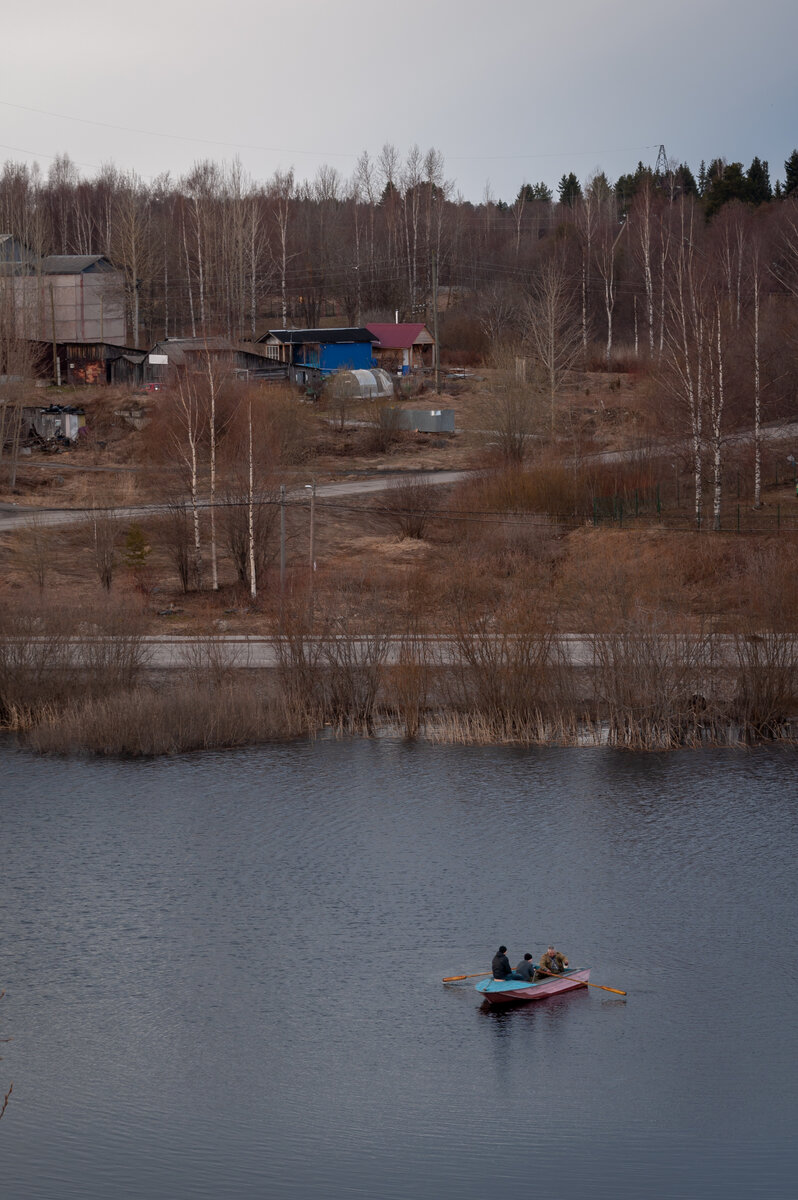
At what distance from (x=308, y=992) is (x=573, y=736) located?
12.8 metres

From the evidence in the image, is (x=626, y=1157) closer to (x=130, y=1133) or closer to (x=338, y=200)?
(x=130, y=1133)

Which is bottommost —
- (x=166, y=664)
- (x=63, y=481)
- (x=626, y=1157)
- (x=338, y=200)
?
(x=626, y=1157)

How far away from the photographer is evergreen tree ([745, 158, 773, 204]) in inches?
3425

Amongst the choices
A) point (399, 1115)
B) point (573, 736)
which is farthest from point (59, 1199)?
point (573, 736)

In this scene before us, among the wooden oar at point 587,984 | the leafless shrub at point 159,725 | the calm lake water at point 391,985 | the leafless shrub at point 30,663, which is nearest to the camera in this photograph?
the calm lake water at point 391,985

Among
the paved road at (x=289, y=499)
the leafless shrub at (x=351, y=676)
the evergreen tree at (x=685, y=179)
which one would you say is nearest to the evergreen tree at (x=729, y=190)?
the evergreen tree at (x=685, y=179)

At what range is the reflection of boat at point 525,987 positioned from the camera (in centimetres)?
1608

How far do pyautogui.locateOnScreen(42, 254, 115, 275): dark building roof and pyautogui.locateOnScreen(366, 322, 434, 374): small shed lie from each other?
1591 centimetres

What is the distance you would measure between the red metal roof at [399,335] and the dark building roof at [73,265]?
15935mm

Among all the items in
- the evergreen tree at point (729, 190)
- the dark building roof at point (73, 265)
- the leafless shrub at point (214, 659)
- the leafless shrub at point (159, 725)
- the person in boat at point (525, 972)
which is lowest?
the person in boat at point (525, 972)

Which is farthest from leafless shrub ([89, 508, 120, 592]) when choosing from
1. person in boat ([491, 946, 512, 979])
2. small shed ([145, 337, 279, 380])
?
person in boat ([491, 946, 512, 979])

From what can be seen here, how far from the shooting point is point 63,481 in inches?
2016

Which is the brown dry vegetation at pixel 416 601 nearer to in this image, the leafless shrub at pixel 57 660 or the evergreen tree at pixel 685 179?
the leafless shrub at pixel 57 660

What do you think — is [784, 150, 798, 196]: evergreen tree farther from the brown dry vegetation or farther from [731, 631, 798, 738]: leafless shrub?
[731, 631, 798, 738]: leafless shrub
